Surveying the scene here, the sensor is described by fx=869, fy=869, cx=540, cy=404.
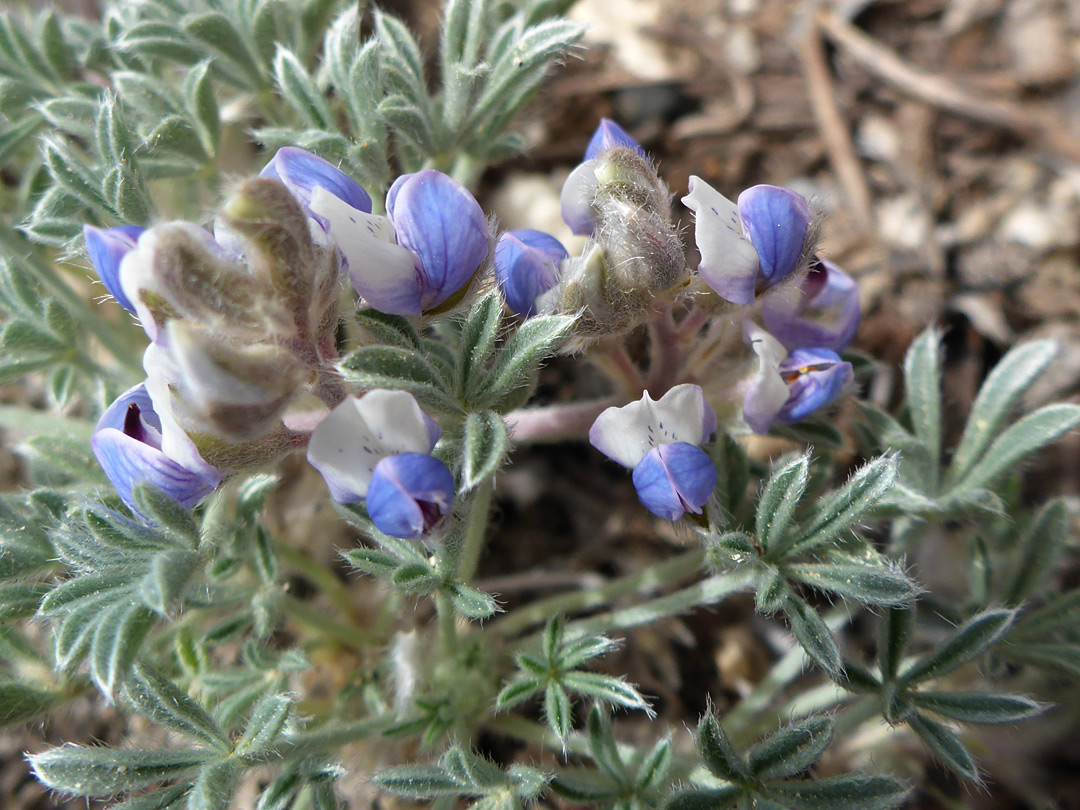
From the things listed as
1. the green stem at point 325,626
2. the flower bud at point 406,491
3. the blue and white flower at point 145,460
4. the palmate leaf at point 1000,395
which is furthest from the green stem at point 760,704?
the blue and white flower at point 145,460

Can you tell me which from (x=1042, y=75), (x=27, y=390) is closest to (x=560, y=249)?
(x=27, y=390)

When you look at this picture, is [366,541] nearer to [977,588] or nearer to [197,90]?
[197,90]

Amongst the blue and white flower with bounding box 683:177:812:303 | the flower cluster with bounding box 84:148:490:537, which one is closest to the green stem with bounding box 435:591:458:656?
the flower cluster with bounding box 84:148:490:537

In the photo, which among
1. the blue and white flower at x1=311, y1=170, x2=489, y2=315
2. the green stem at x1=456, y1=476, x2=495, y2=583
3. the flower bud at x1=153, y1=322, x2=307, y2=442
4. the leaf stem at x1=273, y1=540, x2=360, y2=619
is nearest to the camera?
the flower bud at x1=153, y1=322, x2=307, y2=442

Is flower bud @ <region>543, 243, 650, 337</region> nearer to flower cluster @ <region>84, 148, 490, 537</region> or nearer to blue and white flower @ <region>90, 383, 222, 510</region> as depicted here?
flower cluster @ <region>84, 148, 490, 537</region>

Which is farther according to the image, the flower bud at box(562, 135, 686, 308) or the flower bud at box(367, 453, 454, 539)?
the flower bud at box(562, 135, 686, 308)

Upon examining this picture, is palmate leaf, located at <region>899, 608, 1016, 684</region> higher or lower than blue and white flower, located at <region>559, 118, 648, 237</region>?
lower
